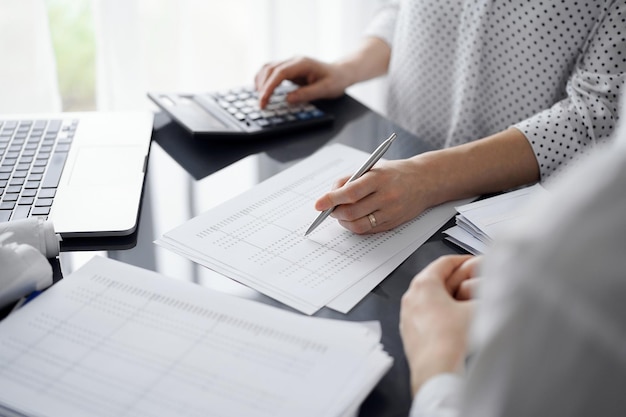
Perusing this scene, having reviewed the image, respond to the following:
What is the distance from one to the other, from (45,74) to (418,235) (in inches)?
55.7

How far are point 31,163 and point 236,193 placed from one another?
0.31 meters

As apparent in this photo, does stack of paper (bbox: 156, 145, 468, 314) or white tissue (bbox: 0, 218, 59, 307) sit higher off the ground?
white tissue (bbox: 0, 218, 59, 307)

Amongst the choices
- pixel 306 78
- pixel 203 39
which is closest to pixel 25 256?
pixel 306 78

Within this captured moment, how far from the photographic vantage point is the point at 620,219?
44cm

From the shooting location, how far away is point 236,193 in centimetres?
98

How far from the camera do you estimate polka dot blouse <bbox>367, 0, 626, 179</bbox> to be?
1.06 metres

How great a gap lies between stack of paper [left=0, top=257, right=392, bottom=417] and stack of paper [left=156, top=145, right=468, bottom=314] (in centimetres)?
7

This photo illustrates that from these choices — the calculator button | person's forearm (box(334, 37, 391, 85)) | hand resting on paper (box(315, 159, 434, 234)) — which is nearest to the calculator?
the calculator button

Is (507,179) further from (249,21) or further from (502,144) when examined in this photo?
(249,21)

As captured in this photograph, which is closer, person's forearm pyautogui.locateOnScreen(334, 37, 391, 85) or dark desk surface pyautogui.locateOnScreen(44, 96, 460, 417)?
dark desk surface pyautogui.locateOnScreen(44, 96, 460, 417)

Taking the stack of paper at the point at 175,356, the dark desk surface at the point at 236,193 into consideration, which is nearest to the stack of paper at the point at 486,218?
the dark desk surface at the point at 236,193

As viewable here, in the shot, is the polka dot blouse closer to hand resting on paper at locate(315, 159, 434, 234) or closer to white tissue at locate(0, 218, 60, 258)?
hand resting on paper at locate(315, 159, 434, 234)

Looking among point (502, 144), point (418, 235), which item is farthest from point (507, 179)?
point (418, 235)

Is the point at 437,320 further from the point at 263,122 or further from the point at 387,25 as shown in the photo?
the point at 387,25
